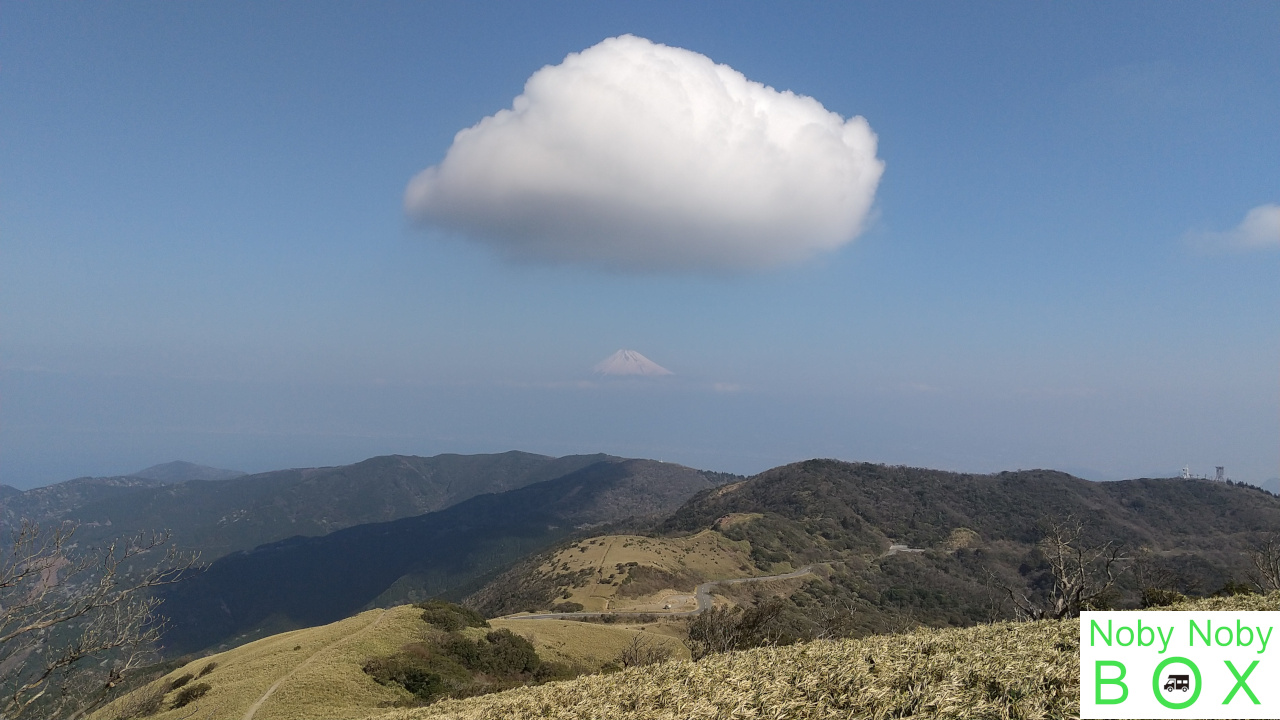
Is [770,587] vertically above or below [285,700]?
below

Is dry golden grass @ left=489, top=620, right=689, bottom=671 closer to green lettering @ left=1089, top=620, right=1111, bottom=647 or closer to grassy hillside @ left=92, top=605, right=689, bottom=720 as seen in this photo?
grassy hillside @ left=92, top=605, right=689, bottom=720

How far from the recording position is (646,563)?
110 m

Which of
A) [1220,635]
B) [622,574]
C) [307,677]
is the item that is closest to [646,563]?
[622,574]

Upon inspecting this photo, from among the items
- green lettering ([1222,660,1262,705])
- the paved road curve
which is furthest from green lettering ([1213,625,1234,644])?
the paved road curve

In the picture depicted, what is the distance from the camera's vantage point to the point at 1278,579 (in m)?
38.6

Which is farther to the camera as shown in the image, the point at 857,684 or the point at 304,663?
the point at 304,663

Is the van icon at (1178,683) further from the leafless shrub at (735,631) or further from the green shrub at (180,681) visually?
the green shrub at (180,681)

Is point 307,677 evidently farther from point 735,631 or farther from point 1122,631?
point 1122,631

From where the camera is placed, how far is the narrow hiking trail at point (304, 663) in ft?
92.4

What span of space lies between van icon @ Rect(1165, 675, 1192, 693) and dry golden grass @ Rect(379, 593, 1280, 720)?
1.18 meters

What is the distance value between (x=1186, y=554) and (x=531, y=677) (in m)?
170

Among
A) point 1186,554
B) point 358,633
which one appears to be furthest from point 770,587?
point 1186,554

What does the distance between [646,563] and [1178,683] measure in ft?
353

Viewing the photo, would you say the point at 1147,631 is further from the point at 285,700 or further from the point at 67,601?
the point at 285,700
